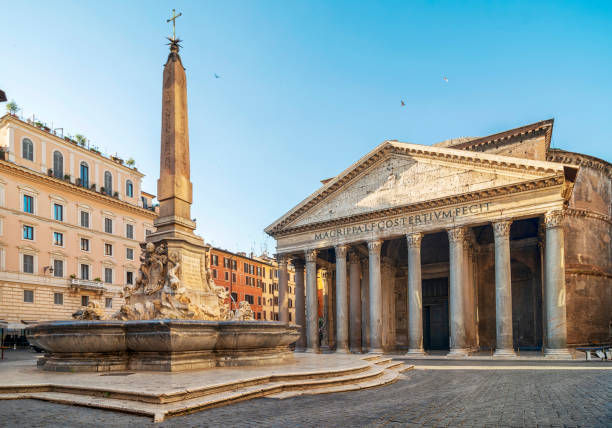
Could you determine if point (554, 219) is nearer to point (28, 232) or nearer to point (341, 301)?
point (341, 301)

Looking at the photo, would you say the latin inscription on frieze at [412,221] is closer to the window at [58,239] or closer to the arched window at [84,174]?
the window at [58,239]

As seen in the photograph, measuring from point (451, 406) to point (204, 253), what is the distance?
285 inches

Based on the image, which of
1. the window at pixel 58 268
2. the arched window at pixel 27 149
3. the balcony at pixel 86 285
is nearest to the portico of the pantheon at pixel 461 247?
the balcony at pixel 86 285

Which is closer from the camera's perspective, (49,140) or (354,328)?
(354,328)

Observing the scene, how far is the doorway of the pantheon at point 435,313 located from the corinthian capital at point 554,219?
496 inches

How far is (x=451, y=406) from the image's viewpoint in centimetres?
797

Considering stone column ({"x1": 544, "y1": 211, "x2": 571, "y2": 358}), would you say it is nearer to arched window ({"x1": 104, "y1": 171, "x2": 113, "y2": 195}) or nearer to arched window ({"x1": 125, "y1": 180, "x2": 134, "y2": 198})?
arched window ({"x1": 104, "y1": 171, "x2": 113, "y2": 195})

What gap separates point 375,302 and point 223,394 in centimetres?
2033

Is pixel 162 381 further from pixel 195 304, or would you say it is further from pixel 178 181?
pixel 178 181

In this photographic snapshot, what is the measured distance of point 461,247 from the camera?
80.8 ft

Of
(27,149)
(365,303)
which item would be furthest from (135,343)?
(27,149)

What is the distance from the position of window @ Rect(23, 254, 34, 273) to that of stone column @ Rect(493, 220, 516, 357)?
2832 centimetres

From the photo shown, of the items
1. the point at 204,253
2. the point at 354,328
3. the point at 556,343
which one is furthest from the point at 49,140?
the point at 556,343

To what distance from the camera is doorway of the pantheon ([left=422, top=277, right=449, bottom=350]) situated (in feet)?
110
